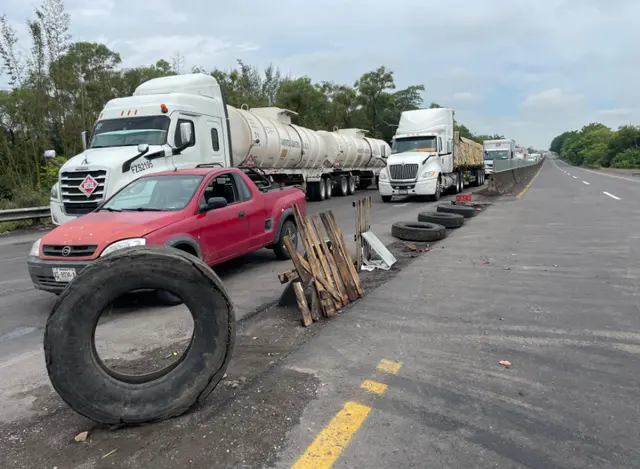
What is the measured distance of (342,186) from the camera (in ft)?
82.8

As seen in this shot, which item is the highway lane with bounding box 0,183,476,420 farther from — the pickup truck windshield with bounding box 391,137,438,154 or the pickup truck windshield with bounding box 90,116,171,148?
the pickup truck windshield with bounding box 391,137,438,154

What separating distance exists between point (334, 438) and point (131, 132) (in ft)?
33.3

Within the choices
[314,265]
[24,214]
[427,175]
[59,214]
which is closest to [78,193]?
[59,214]

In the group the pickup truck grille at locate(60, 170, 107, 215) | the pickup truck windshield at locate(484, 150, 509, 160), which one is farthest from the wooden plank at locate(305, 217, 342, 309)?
the pickup truck windshield at locate(484, 150, 509, 160)

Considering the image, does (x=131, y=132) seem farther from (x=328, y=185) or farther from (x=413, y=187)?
(x=328, y=185)

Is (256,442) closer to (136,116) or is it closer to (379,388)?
(379,388)

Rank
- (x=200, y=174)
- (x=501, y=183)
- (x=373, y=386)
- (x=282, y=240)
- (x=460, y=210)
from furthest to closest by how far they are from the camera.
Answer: (x=501, y=183), (x=460, y=210), (x=282, y=240), (x=200, y=174), (x=373, y=386)

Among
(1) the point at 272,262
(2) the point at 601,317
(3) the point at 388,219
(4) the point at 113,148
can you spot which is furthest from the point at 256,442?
(3) the point at 388,219

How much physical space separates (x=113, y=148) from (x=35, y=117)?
31.9 ft

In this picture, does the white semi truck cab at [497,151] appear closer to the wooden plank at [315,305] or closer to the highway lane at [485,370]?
the highway lane at [485,370]

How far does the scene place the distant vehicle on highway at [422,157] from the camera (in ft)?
64.4

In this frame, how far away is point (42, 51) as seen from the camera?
1789 cm

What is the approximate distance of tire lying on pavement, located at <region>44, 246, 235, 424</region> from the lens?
289cm

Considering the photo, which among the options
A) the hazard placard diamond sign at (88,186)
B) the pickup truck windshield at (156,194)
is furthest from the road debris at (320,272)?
the hazard placard diamond sign at (88,186)
